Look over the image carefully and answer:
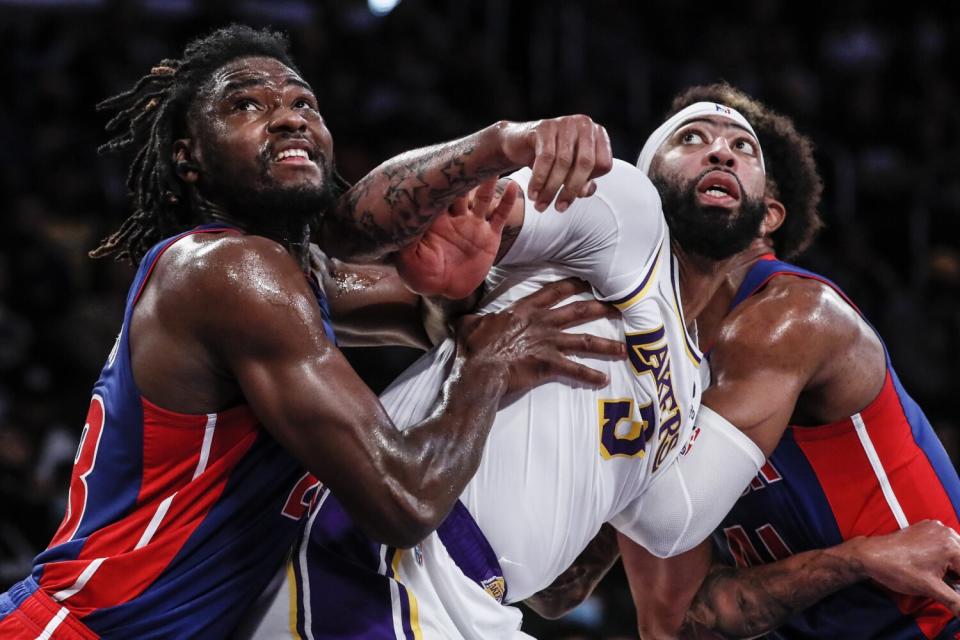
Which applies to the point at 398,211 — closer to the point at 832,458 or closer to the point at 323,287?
the point at 323,287

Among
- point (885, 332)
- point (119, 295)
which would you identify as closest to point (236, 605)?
point (119, 295)

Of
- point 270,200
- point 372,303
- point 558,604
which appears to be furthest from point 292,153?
point 558,604

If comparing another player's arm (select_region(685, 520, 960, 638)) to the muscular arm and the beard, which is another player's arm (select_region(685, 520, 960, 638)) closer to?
the muscular arm

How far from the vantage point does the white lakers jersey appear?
110 inches

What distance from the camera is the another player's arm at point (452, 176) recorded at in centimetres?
240

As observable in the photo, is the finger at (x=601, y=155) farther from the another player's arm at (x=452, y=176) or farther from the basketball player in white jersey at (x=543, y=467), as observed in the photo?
the basketball player in white jersey at (x=543, y=467)

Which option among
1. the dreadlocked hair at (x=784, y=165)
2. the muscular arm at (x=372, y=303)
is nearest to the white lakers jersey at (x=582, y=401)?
the muscular arm at (x=372, y=303)

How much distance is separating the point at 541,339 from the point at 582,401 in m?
0.18

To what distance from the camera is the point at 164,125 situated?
2910 millimetres

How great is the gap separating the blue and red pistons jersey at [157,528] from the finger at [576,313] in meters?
0.57

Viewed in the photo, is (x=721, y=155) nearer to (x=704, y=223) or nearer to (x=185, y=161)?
(x=704, y=223)

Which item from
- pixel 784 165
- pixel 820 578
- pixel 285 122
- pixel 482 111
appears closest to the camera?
pixel 285 122

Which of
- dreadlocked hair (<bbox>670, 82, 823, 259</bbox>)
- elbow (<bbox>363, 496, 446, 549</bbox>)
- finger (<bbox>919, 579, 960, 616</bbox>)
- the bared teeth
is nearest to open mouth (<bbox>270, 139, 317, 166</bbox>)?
the bared teeth

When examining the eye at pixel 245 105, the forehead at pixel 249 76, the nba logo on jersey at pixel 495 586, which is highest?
the forehead at pixel 249 76
